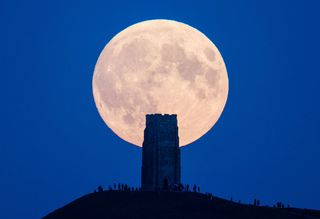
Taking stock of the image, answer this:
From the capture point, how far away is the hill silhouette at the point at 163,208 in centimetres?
13975

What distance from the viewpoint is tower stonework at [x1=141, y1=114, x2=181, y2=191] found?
162m

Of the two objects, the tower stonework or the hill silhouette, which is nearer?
the hill silhouette

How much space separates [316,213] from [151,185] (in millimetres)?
26432

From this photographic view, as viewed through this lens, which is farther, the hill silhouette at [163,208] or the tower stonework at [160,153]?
the tower stonework at [160,153]

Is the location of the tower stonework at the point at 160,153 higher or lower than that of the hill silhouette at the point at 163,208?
higher

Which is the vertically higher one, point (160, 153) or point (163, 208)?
point (160, 153)

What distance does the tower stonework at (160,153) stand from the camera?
16225 centimetres

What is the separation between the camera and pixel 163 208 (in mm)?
142500

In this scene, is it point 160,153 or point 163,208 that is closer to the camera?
point 163,208

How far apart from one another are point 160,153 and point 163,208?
68.8 ft

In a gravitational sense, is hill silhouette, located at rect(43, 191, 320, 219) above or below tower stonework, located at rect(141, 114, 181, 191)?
below

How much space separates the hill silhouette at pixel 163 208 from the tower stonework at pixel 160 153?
11.6 m

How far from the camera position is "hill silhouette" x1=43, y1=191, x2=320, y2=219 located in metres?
140

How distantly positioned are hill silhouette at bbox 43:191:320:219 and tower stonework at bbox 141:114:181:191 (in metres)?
11.6
